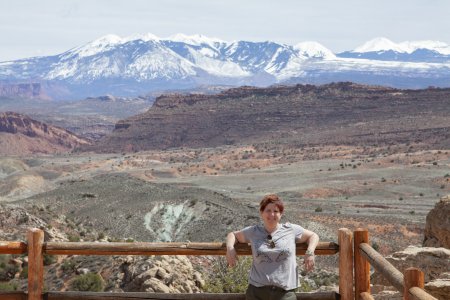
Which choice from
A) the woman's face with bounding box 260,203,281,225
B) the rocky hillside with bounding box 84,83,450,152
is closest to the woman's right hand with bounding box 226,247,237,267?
the woman's face with bounding box 260,203,281,225

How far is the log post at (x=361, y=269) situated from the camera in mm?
6572

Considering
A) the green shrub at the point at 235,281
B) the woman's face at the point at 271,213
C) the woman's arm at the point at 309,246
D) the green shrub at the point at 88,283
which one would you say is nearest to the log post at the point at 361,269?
the woman's arm at the point at 309,246

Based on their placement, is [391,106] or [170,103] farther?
[170,103]

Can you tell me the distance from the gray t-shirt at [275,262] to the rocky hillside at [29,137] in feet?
459

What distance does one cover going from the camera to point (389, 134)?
95188 millimetres

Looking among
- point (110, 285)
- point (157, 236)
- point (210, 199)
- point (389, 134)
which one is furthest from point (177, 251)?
point (389, 134)

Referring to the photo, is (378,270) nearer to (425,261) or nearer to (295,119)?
(425,261)

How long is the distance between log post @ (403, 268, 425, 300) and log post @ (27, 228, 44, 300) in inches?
146

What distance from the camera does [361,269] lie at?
6605 millimetres

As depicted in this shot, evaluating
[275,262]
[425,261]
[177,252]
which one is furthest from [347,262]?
[425,261]

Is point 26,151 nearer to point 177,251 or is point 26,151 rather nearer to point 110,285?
point 110,285

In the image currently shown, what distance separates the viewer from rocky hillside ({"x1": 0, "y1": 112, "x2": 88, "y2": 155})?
14388 centimetres

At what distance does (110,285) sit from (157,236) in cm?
1801

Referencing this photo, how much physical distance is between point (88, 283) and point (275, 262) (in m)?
10.4
